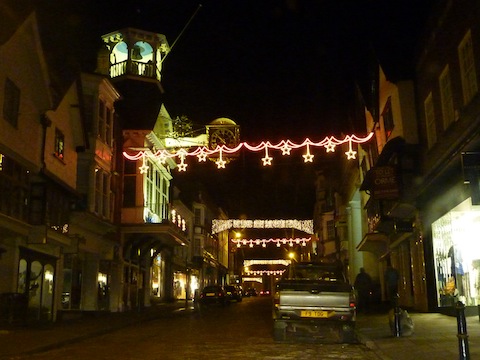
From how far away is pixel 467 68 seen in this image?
16.5 meters

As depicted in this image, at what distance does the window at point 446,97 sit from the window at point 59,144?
13.9 m

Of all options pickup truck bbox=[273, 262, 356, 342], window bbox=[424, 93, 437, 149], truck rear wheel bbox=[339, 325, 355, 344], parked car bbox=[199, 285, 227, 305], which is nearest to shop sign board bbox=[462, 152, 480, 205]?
pickup truck bbox=[273, 262, 356, 342]

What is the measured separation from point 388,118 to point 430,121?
4304mm

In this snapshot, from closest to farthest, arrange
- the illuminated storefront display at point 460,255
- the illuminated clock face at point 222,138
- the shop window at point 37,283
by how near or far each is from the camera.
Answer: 1. the illuminated storefront display at point 460,255
2. the shop window at point 37,283
3. the illuminated clock face at point 222,138

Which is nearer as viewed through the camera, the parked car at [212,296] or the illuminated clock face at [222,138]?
the illuminated clock face at [222,138]

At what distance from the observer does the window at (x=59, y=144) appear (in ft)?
75.2

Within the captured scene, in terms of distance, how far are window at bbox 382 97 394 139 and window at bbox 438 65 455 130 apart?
513 centimetres

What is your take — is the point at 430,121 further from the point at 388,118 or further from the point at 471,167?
the point at 471,167

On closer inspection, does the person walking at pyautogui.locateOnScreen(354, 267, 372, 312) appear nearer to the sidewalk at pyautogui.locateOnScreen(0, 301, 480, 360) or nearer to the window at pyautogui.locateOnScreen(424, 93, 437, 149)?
the sidewalk at pyautogui.locateOnScreen(0, 301, 480, 360)

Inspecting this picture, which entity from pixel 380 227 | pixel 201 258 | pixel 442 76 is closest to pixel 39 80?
pixel 442 76

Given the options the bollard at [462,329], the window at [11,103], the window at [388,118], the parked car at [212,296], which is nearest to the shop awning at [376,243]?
the window at [388,118]

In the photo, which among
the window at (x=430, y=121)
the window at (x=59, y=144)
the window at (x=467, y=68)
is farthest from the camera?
the window at (x=59, y=144)

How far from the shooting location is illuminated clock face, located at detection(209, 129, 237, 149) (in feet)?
83.9

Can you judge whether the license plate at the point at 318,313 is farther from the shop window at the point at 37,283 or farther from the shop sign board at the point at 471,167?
the shop window at the point at 37,283
